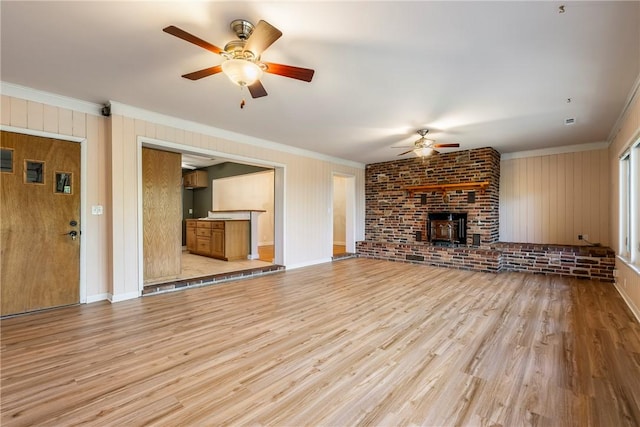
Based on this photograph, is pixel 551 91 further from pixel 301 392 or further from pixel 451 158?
pixel 301 392

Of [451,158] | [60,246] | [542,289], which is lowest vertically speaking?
[542,289]

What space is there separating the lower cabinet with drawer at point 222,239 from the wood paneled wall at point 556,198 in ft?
19.5

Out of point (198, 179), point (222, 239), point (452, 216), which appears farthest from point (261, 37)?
point (198, 179)

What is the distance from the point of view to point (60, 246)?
3443 millimetres

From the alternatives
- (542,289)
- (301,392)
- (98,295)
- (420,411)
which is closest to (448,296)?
(542,289)

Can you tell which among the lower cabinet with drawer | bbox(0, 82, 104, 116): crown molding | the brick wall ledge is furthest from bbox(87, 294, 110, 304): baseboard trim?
the brick wall ledge

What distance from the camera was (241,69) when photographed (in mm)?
2188

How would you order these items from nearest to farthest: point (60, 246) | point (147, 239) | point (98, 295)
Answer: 1. point (60, 246)
2. point (98, 295)
3. point (147, 239)

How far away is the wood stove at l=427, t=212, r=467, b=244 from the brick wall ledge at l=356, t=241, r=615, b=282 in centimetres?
26

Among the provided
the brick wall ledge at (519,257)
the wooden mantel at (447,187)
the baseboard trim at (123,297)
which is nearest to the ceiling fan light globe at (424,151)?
the wooden mantel at (447,187)

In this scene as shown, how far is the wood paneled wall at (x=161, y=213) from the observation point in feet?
14.1

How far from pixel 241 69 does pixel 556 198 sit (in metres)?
6.58

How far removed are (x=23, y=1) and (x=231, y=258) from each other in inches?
209

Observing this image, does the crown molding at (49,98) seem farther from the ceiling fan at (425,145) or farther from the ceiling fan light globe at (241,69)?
the ceiling fan at (425,145)
